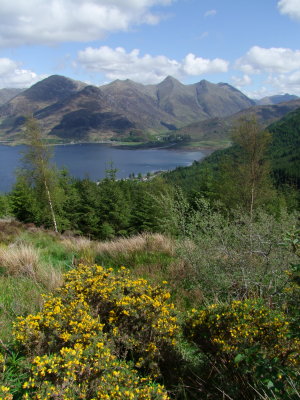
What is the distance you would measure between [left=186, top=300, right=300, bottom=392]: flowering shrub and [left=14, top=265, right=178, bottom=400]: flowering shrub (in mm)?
299

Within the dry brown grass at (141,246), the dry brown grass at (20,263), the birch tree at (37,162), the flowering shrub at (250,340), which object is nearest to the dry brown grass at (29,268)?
the dry brown grass at (20,263)

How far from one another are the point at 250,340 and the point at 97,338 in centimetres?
119

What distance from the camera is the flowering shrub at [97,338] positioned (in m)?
1.94

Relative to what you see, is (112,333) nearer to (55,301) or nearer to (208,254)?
(55,301)

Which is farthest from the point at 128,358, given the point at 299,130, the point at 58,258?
the point at 299,130

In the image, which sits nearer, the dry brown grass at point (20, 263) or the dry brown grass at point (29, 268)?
the dry brown grass at point (29, 268)

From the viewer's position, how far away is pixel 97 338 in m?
2.31

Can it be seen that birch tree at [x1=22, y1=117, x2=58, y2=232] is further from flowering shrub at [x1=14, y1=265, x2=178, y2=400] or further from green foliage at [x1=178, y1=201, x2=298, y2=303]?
flowering shrub at [x1=14, y1=265, x2=178, y2=400]

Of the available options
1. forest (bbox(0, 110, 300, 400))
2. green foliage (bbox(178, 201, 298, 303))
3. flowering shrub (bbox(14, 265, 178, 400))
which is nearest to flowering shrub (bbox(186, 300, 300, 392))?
forest (bbox(0, 110, 300, 400))

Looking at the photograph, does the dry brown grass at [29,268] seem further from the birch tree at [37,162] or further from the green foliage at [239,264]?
the birch tree at [37,162]

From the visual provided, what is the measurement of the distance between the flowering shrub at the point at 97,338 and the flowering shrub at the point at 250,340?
0.30 meters

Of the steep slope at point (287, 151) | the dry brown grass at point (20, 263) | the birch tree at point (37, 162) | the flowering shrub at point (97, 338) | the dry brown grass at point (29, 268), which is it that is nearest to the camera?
the flowering shrub at point (97, 338)

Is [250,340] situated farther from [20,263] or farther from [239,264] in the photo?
[20,263]

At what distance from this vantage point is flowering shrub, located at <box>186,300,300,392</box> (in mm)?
1995
